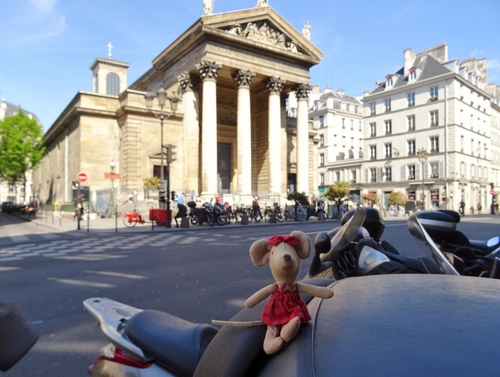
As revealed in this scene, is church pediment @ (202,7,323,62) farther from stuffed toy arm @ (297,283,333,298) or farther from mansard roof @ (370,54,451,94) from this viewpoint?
stuffed toy arm @ (297,283,333,298)

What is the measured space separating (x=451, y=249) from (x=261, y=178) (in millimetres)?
33028

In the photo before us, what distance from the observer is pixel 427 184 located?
47.5 meters

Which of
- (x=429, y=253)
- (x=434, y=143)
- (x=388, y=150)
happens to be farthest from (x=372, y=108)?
(x=429, y=253)

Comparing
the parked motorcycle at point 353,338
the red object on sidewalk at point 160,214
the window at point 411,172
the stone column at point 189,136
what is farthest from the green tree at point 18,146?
the parked motorcycle at point 353,338

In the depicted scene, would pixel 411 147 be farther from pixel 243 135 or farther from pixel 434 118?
pixel 243 135

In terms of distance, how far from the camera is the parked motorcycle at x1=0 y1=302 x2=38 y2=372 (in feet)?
4.04

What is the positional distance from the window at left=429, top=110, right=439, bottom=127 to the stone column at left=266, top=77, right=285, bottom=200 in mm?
27213

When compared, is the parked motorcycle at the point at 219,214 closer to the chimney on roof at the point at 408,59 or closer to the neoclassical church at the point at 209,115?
the neoclassical church at the point at 209,115

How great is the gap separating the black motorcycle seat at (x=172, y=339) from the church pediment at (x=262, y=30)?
28115 mm

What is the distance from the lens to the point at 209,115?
28.0m

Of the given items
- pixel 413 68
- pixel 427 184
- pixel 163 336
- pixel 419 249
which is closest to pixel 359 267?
pixel 419 249

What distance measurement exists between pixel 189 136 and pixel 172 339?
2958 centimetres

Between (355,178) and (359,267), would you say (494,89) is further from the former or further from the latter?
(359,267)

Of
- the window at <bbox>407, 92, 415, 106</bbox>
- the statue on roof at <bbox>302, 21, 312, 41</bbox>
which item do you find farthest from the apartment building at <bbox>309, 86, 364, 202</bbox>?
the statue on roof at <bbox>302, 21, 312, 41</bbox>
